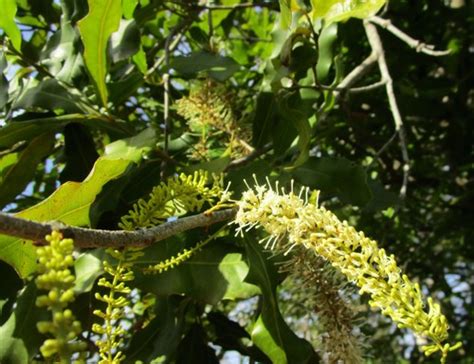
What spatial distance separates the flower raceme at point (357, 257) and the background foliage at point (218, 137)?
28cm

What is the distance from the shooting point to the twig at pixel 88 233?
59 cm

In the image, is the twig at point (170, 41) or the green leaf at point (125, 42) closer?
the green leaf at point (125, 42)

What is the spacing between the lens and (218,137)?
174 cm

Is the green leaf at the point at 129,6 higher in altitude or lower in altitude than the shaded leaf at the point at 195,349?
higher

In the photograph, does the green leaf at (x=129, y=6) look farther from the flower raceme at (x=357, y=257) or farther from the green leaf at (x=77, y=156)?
the flower raceme at (x=357, y=257)

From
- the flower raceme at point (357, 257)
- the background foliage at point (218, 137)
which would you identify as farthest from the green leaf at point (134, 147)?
the flower raceme at point (357, 257)

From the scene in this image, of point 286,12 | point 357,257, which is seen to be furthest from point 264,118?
point 357,257

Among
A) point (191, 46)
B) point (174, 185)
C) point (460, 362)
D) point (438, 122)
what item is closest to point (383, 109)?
point (438, 122)

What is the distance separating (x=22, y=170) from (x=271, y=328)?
680 millimetres

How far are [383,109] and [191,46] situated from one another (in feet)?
2.47

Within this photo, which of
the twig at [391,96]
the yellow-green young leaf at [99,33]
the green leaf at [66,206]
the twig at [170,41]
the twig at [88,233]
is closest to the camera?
the twig at [88,233]

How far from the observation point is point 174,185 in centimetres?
94

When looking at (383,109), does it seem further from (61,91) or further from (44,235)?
(44,235)

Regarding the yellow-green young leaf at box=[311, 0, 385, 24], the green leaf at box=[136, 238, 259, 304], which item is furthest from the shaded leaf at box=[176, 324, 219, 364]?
the yellow-green young leaf at box=[311, 0, 385, 24]
